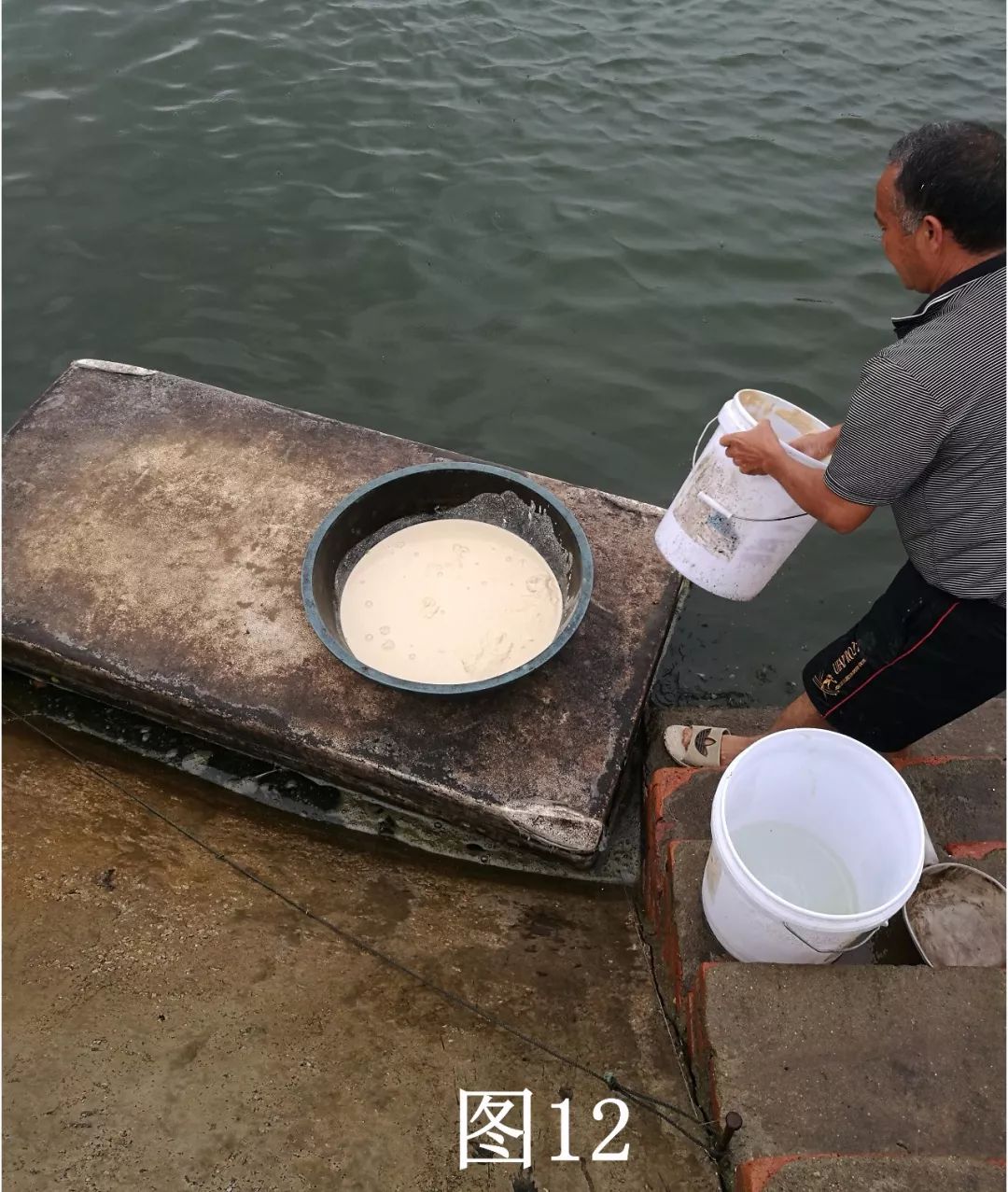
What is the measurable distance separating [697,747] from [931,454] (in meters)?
1.51

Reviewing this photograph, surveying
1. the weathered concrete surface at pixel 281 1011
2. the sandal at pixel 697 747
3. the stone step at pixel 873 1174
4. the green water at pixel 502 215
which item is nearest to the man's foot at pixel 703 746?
the sandal at pixel 697 747

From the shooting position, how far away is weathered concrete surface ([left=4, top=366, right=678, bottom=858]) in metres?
2.99

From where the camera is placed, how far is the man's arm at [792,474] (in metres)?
2.45

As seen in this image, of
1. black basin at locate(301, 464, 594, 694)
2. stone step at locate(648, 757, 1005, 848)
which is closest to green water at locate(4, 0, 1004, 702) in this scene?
stone step at locate(648, 757, 1005, 848)

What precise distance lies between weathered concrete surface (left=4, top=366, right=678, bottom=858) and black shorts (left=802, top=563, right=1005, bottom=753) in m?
0.70

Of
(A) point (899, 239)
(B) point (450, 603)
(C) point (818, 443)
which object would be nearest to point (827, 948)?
(C) point (818, 443)

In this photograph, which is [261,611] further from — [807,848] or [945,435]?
[945,435]

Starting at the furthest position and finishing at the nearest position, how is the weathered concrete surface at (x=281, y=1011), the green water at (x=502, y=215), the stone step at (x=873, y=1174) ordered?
1. the green water at (x=502, y=215)
2. the weathered concrete surface at (x=281, y=1011)
3. the stone step at (x=873, y=1174)

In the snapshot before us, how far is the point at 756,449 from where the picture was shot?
258 cm

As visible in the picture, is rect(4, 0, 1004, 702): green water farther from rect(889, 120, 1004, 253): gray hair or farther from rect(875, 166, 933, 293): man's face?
rect(889, 120, 1004, 253): gray hair

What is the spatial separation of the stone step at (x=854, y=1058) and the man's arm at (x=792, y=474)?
1.25 metres

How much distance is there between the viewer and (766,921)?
2.29 m

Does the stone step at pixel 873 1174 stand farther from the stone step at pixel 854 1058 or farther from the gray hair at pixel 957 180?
the gray hair at pixel 957 180

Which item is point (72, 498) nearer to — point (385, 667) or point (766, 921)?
point (385, 667)
